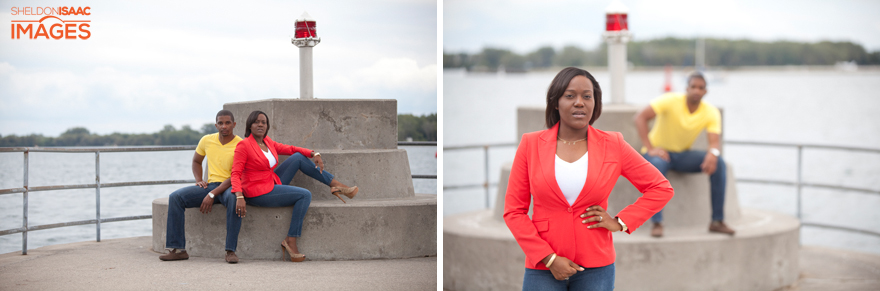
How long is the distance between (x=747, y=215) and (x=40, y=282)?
15.2 ft

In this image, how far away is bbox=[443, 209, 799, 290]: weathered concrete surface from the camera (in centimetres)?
452

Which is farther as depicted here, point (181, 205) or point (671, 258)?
point (181, 205)

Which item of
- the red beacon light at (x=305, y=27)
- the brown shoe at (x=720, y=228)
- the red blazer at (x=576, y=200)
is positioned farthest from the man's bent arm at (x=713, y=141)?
the red beacon light at (x=305, y=27)

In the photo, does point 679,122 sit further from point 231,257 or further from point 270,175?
point 231,257

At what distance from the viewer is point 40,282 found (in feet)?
13.0

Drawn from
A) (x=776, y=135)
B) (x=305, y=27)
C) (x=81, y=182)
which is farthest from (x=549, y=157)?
(x=776, y=135)

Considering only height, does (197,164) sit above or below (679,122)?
below

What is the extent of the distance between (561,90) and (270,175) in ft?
8.91

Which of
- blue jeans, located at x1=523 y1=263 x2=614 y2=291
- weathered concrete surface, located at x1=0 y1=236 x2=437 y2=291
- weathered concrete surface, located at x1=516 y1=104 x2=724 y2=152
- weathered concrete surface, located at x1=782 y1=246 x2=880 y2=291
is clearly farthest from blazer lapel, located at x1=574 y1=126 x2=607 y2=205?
weathered concrete surface, located at x1=782 y1=246 x2=880 y2=291

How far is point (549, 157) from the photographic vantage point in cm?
228

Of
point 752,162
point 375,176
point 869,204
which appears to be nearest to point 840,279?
point 375,176

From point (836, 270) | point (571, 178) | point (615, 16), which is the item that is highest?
point (615, 16)

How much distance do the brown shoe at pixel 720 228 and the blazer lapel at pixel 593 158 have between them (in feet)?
8.94

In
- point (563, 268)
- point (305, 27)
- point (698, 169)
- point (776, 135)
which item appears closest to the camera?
point (563, 268)
